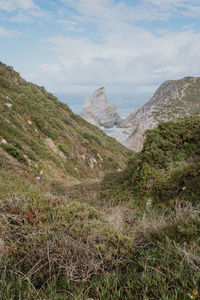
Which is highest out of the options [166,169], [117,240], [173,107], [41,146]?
[173,107]

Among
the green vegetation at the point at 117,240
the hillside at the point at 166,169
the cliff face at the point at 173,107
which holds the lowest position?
the green vegetation at the point at 117,240

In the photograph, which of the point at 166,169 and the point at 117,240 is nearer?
the point at 117,240

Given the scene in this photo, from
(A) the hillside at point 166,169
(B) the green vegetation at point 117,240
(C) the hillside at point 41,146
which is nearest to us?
(B) the green vegetation at point 117,240

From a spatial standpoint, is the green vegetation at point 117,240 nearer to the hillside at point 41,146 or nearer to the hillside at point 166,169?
the hillside at point 166,169

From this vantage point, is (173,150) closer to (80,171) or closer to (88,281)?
(88,281)

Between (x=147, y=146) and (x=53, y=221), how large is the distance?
5573 millimetres

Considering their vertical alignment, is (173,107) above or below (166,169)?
above

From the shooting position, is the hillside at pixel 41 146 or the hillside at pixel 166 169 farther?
the hillside at pixel 41 146

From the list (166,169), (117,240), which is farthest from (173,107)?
(117,240)

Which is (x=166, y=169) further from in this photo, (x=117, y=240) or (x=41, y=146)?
(x=41, y=146)

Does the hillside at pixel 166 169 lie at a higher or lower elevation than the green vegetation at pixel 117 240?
higher

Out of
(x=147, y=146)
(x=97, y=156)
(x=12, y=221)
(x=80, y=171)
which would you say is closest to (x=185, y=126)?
(x=147, y=146)

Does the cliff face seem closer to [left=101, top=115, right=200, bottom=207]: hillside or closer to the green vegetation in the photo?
[left=101, top=115, right=200, bottom=207]: hillside

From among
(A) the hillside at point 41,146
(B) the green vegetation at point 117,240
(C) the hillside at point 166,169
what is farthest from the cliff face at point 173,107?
(B) the green vegetation at point 117,240
